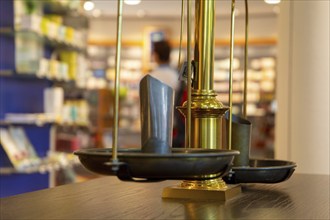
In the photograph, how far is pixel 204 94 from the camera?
1166mm

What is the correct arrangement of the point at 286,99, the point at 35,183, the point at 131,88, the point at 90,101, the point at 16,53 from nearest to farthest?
the point at 286,99 → the point at 16,53 → the point at 35,183 → the point at 90,101 → the point at 131,88

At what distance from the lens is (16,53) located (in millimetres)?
4938

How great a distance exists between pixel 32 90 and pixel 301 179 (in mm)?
4091

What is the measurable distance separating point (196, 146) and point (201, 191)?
0.09 m

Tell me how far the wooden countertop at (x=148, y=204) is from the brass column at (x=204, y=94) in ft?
0.41

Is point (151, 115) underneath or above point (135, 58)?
underneath

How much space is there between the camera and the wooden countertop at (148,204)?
92cm

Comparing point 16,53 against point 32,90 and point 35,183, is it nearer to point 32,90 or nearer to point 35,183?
point 32,90

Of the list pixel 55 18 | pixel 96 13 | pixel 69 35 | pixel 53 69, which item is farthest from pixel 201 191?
pixel 96 13

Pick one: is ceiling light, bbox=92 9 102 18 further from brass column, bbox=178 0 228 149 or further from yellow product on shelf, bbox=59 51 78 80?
brass column, bbox=178 0 228 149

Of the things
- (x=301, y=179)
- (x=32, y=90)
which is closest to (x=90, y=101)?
(x=32, y=90)

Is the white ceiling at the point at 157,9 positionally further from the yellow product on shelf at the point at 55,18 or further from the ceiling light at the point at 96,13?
the yellow product on shelf at the point at 55,18

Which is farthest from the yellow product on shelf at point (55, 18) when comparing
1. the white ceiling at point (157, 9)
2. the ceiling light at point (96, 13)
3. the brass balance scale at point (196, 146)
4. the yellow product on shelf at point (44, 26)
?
the ceiling light at point (96, 13)

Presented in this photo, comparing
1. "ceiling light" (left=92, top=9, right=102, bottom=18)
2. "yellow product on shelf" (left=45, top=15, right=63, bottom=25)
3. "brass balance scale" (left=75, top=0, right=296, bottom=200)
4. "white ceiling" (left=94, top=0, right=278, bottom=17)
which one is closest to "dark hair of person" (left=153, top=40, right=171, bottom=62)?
"yellow product on shelf" (left=45, top=15, right=63, bottom=25)
